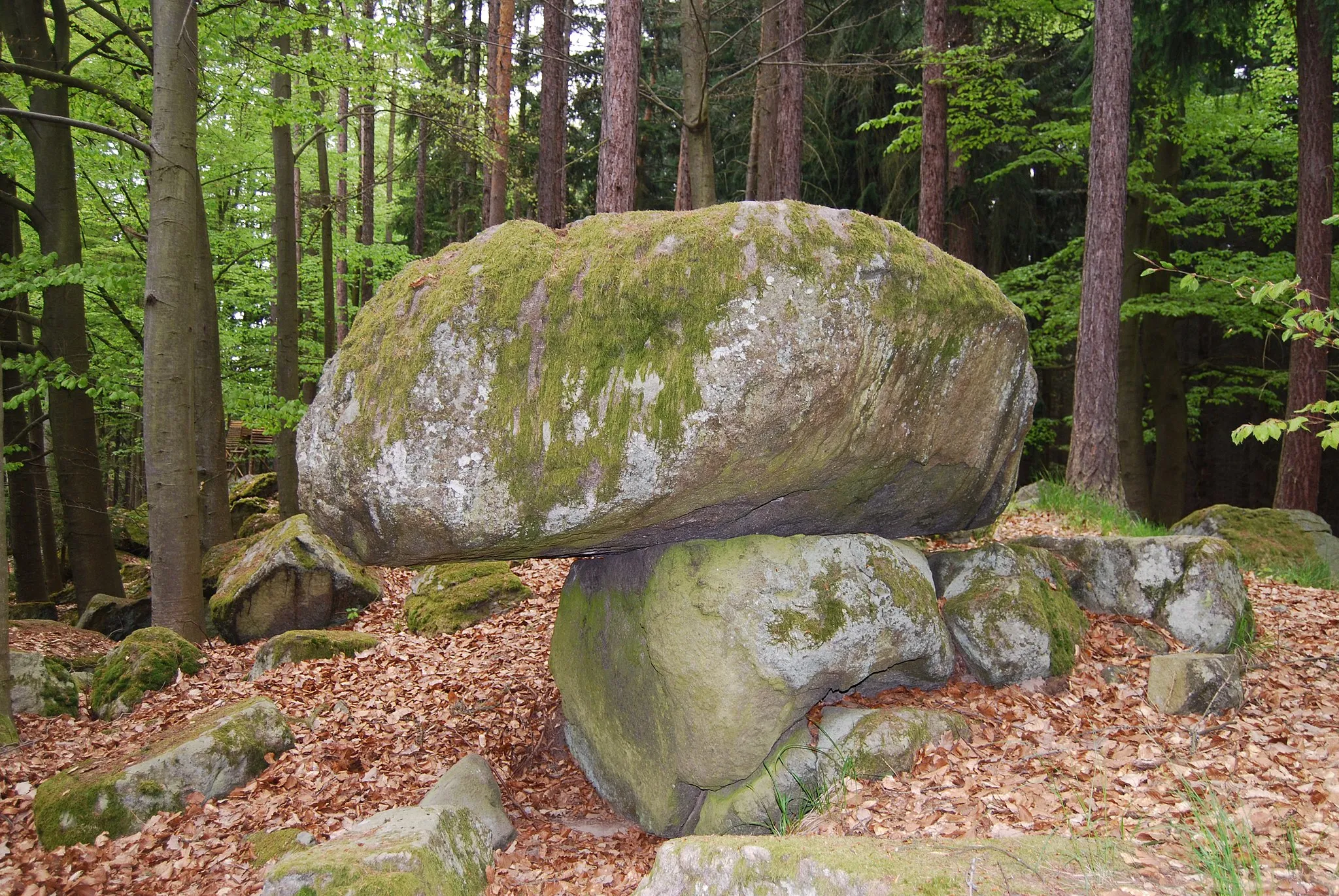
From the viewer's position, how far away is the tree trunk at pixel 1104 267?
9297 millimetres

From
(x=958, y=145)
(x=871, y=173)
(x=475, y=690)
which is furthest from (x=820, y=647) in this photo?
(x=871, y=173)

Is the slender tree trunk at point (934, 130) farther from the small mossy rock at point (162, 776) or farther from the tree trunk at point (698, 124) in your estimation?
the small mossy rock at point (162, 776)

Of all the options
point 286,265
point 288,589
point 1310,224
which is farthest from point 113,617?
point 1310,224

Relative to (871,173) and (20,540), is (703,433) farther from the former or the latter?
(871,173)

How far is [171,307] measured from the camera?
6.62m

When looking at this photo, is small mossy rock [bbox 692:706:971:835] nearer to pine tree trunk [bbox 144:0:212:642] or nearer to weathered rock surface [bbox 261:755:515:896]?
weathered rock surface [bbox 261:755:515:896]

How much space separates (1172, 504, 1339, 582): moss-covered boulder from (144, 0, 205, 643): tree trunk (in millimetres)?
8700

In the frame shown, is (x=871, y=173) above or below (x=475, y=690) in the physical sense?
above

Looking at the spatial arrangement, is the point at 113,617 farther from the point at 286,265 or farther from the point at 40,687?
the point at 286,265

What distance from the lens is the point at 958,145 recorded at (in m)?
13.4

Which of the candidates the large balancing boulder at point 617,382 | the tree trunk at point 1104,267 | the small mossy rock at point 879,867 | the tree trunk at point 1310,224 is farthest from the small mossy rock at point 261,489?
the tree trunk at point 1310,224

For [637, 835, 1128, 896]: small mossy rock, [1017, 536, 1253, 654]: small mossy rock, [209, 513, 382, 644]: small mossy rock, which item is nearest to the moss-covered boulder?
[1017, 536, 1253, 654]: small mossy rock

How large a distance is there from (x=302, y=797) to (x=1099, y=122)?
10.1 m

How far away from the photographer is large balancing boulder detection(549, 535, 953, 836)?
14.2ft
